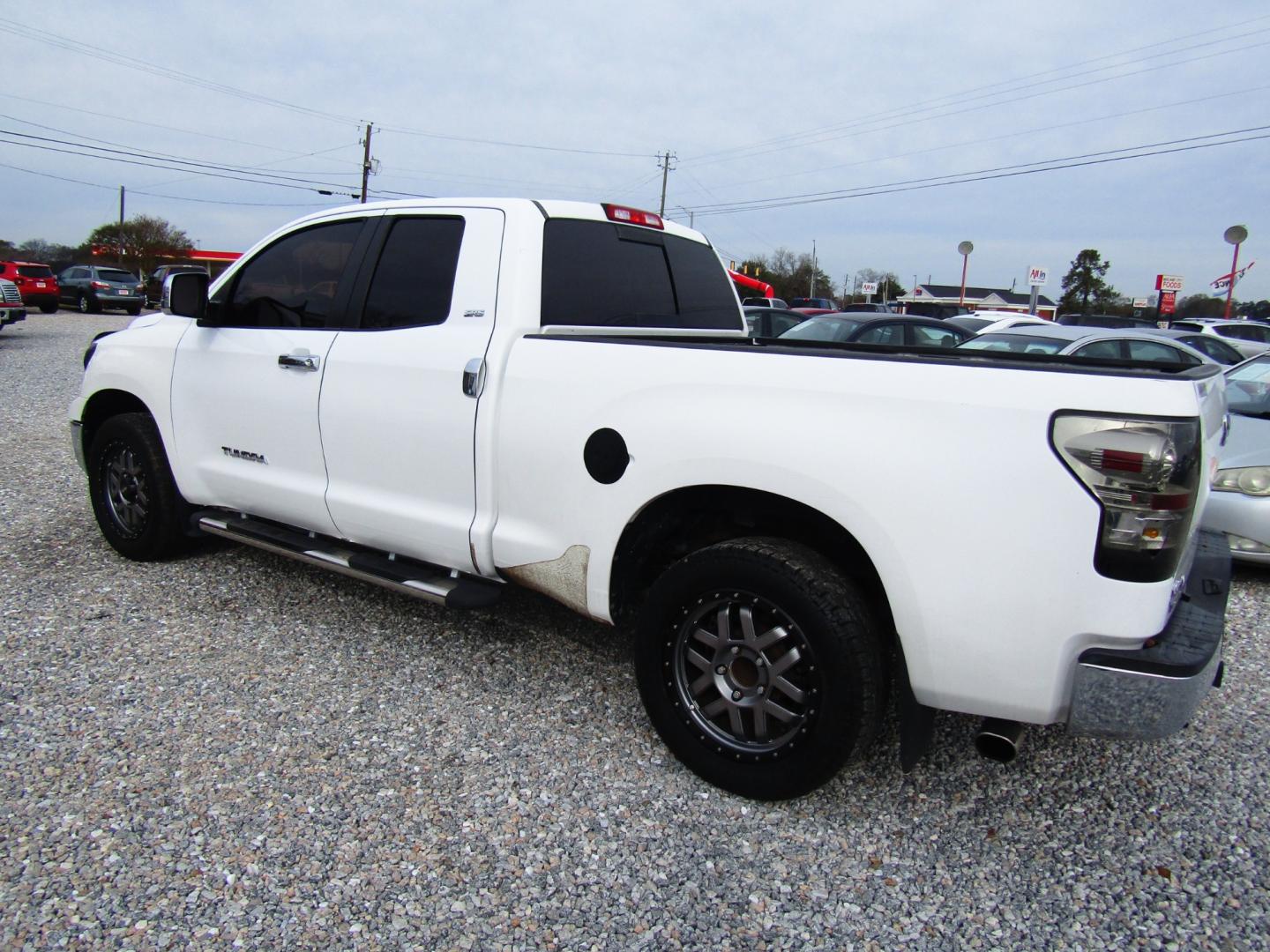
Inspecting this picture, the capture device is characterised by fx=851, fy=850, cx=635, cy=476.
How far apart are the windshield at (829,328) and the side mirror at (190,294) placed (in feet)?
26.3

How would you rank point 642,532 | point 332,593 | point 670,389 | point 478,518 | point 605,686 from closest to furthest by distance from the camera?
point 670,389 < point 642,532 < point 478,518 < point 605,686 < point 332,593

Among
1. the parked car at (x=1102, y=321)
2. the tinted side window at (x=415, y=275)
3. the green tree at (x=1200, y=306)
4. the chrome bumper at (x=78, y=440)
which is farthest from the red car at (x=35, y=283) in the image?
the green tree at (x=1200, y=306)

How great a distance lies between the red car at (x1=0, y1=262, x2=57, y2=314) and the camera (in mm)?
23875

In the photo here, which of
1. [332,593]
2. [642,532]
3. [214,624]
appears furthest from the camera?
[332,593]

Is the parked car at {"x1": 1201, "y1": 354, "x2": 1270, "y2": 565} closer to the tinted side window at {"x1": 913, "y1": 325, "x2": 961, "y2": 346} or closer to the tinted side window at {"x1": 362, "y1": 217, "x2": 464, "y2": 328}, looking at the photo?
the tinted side window at {"x1": 362, "y1": 217, "x2": 464, "y2": 328}

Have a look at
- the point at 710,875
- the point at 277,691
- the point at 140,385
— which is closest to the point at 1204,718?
the point at 710,875

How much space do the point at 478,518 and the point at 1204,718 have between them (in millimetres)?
2976

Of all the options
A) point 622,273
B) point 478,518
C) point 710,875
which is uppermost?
point 622,273

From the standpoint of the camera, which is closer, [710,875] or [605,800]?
[710,875]

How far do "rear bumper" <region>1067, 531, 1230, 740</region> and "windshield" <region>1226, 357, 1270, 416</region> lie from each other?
13.6 ft

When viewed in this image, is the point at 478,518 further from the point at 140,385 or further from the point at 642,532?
the point at 140,385

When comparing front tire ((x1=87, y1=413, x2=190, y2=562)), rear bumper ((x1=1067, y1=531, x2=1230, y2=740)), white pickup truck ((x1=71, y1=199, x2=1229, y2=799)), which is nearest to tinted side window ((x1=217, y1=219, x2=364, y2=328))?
white pickup truck ((x1=71, y1=199, x2=1229, y2=799))

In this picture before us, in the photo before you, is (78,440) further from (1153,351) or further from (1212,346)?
(1212,346)

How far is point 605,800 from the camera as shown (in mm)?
2719
